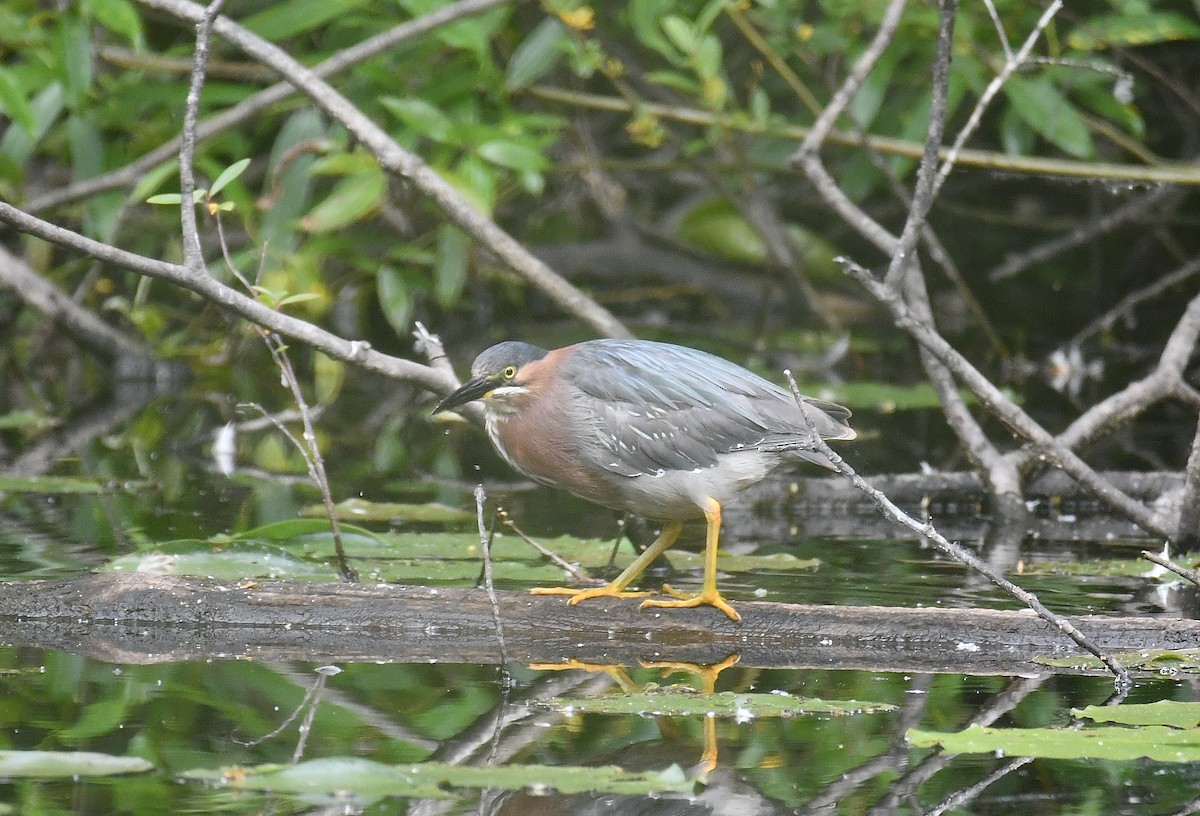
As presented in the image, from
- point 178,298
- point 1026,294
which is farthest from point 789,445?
point 1026,294

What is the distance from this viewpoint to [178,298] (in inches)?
499

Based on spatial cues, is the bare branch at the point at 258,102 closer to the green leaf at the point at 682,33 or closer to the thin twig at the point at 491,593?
the green leaf at the point at 682,33

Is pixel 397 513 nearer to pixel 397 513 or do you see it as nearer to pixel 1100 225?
Answer: pixel 397 513

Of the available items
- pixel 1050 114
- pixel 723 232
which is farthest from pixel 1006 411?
pixel 723 232

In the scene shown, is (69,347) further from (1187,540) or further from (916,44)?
(1187,540)

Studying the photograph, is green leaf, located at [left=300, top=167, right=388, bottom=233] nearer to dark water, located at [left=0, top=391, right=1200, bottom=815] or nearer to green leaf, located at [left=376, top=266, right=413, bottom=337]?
green leaf, located at [left=376, top=266, right=413, bottom=337]

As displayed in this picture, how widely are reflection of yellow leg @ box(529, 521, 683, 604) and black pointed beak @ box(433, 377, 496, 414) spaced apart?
651 millimetres

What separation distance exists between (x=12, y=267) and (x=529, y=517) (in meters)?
5.44

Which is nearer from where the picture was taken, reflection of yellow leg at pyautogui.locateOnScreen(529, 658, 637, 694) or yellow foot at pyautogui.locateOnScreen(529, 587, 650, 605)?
reflection of yellow leg at pyautogui.locateOnScreen(529, 658, 637, 694)

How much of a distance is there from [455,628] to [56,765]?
1.48 m

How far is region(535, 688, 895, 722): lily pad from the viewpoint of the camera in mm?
3871

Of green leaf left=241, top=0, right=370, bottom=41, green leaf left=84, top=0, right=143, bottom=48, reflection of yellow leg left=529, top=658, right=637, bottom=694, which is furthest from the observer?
green leaf left=241, top=0, right=370, bottom=41

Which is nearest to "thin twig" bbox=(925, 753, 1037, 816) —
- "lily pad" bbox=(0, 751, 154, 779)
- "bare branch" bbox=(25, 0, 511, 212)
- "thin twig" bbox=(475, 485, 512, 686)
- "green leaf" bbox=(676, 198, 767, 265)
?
"thin twig" bbox=(475, 485, 512, 686)

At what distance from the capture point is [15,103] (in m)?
8.45
